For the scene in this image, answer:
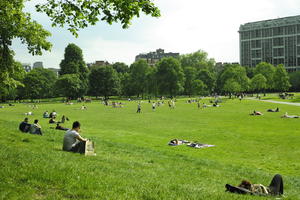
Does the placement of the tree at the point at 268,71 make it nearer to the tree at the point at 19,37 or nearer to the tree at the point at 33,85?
the tree at the point at 33,85

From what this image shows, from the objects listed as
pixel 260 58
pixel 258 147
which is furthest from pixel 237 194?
pixel 260 58

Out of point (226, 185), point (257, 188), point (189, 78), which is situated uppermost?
point (189, 78)

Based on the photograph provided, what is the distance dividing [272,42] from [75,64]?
391 feet

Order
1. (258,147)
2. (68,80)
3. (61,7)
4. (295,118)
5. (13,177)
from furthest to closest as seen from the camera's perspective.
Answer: (68,80) < (295,118) < (258,147) < (61,7) < (13,177)

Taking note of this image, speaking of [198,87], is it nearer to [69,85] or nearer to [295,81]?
[69,85]

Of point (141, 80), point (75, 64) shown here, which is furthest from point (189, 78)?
point (75, 64)

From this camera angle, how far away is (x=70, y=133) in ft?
41.8

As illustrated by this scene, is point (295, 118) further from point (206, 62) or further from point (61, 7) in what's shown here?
point (206, 62)

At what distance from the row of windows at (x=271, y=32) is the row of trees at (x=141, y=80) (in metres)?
57.0

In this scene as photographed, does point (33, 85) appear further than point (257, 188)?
Yes

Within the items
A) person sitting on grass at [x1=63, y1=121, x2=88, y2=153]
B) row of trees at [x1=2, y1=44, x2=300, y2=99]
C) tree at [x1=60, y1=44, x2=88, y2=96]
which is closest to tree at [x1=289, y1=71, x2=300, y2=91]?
row of trees at [x1=2, y1=44, x2=300, y2=99]

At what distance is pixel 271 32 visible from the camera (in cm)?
17488

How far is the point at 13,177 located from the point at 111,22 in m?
5.26

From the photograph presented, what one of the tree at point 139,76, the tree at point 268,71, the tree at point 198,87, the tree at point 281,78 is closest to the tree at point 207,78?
the tree at point 198,87
